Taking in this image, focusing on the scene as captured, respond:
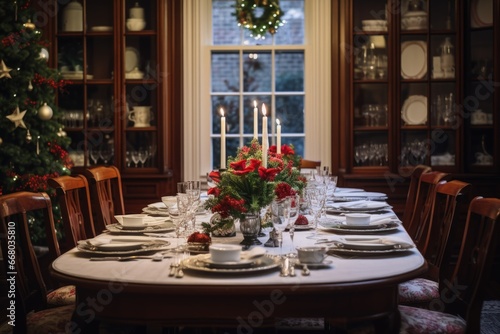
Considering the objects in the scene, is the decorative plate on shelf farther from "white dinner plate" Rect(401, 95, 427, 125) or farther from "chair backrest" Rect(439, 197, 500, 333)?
"chair backrest" Rect(439, 197, 500, 333)

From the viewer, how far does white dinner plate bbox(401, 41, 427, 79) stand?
5.61 meters

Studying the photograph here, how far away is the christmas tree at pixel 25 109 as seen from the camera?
5059 mm

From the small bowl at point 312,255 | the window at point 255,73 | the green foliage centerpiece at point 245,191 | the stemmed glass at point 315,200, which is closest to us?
the small bowl at point 312,255

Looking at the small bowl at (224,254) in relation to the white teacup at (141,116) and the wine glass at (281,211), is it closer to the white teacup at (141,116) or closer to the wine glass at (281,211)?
the wine glass at (281,211)

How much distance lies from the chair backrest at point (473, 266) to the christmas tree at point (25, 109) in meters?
3.29

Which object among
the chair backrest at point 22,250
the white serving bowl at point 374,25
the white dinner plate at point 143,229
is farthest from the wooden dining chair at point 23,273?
the white serving bowl at point 374,25

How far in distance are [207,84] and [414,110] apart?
1608 millimetres

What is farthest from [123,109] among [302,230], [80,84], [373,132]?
[302,230]

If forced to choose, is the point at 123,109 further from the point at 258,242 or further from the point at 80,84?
the point at 258,242

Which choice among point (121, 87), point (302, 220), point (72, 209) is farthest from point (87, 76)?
point (302, 220)

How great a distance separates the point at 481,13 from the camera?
5.48 m

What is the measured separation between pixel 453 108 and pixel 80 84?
281 centimetres

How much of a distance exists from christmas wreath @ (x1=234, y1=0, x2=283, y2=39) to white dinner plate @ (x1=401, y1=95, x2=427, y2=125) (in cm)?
116

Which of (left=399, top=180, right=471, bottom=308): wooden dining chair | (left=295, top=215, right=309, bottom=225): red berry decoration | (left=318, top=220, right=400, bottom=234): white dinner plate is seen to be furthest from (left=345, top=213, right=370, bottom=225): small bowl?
(left=399, top=180, right=471, bottom=308): wooden dining chair
